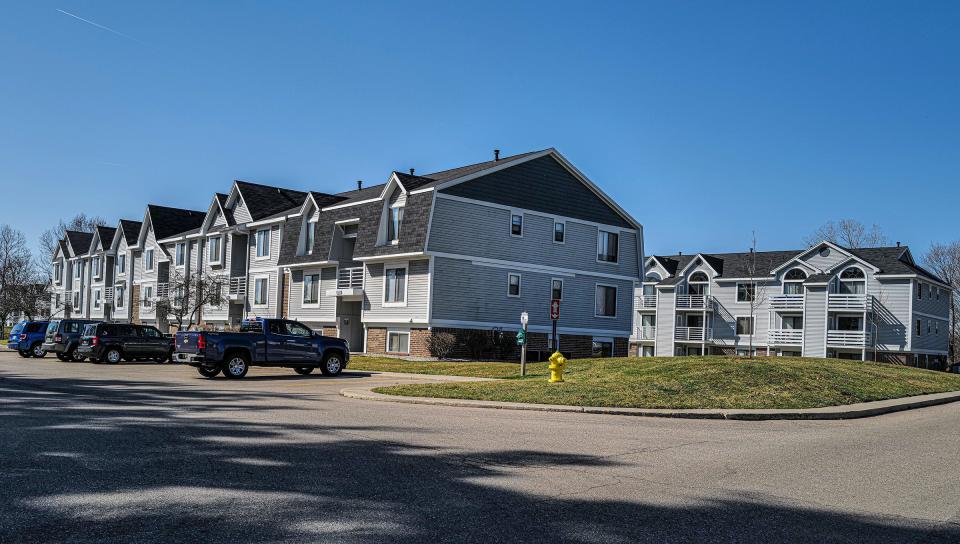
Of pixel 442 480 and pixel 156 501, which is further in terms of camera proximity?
pixel 442 480

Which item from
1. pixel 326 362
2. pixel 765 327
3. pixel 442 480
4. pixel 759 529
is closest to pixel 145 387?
pixel 326 362

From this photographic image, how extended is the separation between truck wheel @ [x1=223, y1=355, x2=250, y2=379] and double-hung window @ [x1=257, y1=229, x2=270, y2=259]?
25447mm

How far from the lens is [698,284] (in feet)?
218

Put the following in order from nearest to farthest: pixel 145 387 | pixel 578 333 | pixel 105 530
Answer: pixel 105 530 → pixel 145 387 → pixel 578 333

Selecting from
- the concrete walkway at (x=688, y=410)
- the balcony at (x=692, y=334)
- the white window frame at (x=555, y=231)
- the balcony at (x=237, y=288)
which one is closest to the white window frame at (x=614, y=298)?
the white window frame at (x=555, y=231)

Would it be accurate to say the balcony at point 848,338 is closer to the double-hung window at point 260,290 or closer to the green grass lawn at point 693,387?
the green grass lawn at point 693,387

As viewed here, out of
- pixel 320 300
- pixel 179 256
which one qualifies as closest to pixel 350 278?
pixel 320 300

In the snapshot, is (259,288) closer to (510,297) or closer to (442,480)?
(510,297)

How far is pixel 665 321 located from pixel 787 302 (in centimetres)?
1097

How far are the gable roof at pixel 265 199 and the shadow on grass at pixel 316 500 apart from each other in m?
41.8

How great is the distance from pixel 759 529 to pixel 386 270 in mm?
34223

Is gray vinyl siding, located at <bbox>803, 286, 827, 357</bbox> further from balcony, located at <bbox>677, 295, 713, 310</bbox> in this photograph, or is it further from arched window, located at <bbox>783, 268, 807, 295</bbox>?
balcony, located at <bbox>677, 295, 713, 310</bbox>

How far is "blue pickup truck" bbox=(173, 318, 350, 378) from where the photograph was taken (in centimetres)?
2416

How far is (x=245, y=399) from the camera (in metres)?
17.4
